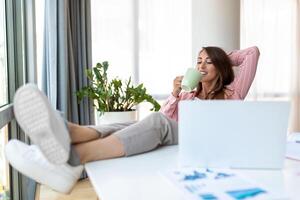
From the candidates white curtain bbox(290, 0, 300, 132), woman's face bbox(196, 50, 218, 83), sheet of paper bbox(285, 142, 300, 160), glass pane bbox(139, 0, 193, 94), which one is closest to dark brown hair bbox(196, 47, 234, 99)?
→ woman's face bbox(196, 50, 218, 83)

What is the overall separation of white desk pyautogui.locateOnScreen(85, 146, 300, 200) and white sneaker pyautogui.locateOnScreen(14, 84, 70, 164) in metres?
0.13

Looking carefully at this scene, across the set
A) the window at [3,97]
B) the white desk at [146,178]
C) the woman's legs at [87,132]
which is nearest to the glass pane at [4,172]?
the window at [3,97]

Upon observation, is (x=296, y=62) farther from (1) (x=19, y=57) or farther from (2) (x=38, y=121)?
(2) (x=38, y=121)

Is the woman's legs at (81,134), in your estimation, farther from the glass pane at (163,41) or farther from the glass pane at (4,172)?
the glass pane at (163,41)

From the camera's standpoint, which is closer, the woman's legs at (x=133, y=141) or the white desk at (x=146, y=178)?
the white desk at (x=146, y=178)

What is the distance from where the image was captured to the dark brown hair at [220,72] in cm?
201

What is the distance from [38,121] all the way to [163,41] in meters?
2.76

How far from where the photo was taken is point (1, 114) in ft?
5.11

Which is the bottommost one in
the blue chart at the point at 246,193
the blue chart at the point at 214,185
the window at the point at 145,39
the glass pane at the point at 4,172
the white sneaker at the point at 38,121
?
the glass pane at the point at 4,172

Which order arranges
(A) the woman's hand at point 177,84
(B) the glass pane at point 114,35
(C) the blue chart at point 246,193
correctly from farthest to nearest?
(B) the glass pane at point 114,35, (A) the woman's hand at point 177,84, (C) the blue chart at point 246,193

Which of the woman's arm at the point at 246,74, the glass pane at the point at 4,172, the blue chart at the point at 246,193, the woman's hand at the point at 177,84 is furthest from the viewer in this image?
the woman's arm at the point at 246,74

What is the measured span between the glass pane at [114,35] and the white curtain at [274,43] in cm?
122

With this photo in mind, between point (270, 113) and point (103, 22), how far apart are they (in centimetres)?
269

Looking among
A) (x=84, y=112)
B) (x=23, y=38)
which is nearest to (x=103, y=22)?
(x=84, y=112)
